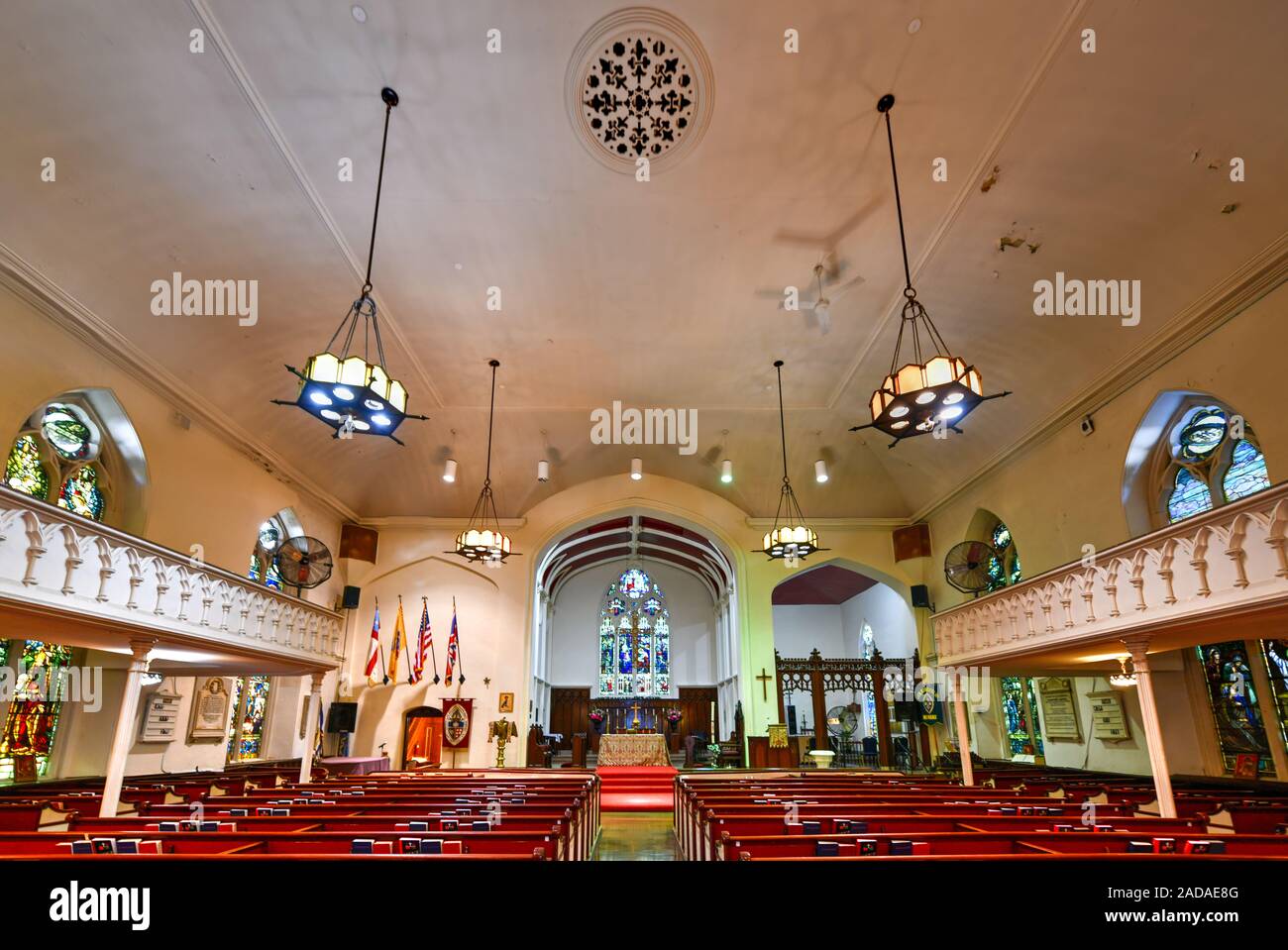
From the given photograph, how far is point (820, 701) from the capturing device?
15938mm

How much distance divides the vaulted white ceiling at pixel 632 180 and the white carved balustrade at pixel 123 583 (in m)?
3.21

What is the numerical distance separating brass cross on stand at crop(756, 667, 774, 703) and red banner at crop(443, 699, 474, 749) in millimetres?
6355

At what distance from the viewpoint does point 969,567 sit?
407 inches

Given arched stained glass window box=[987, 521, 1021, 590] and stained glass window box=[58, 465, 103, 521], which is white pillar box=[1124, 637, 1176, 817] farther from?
stained glass window box=[58, 465, 103, 521]

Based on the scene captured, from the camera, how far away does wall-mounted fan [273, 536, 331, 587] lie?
1057 cm

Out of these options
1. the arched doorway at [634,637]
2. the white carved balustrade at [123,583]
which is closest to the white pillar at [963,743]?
the white carved balustrade at [123,583]

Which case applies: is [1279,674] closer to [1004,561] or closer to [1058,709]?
[1058,709]

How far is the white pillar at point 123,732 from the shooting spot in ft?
19.5

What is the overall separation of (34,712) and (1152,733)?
41.2 feet

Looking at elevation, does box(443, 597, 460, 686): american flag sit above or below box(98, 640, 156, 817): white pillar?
above

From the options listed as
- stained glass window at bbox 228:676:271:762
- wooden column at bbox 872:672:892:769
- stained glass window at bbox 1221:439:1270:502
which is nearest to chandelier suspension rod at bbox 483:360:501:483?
stained glass window at bbox 228:676:271:762

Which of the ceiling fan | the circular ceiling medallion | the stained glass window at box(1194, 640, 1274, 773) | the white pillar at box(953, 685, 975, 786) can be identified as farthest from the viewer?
the ceiling fan

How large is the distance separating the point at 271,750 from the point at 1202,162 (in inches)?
637

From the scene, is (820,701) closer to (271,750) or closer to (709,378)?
(709,378)
